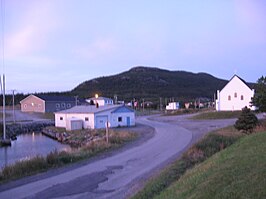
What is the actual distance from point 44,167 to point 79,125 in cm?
3552

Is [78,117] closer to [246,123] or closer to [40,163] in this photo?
[246,123]

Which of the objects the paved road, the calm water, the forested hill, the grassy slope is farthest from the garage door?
the forested hill

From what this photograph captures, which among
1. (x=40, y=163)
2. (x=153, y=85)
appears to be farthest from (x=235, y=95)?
(x=153, y=85)

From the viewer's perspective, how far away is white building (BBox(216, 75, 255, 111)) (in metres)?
63.5

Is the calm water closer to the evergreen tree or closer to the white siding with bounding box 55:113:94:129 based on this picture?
the white siding with bounding box 55:113:94:129

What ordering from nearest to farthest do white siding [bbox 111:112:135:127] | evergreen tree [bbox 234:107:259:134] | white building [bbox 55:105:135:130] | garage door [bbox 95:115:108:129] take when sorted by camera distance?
evergreen tree [bbox 234:107:259:134] < white building [bbox 55:105:135:130] < garage door [bbox 95:115:108:129] < white siding [bbox 111:112:135:127]

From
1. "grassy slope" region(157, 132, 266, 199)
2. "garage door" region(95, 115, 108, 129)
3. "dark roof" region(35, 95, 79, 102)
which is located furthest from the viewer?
"dark roof" region(35, 95, 79, 102)

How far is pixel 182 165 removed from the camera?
611 inches

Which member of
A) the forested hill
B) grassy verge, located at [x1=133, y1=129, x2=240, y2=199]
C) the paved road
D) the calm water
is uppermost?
the forested hill

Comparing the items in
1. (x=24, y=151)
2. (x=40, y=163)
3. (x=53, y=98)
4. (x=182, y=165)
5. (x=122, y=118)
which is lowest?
(x=24, y=151)

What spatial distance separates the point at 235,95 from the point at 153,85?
112614 millimetres

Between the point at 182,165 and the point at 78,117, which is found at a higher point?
the point at 78,117

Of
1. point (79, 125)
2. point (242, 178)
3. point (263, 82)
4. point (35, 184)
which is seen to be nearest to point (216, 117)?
point (79, 125)

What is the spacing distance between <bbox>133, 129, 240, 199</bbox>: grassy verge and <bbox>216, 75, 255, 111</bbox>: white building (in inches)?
1646
